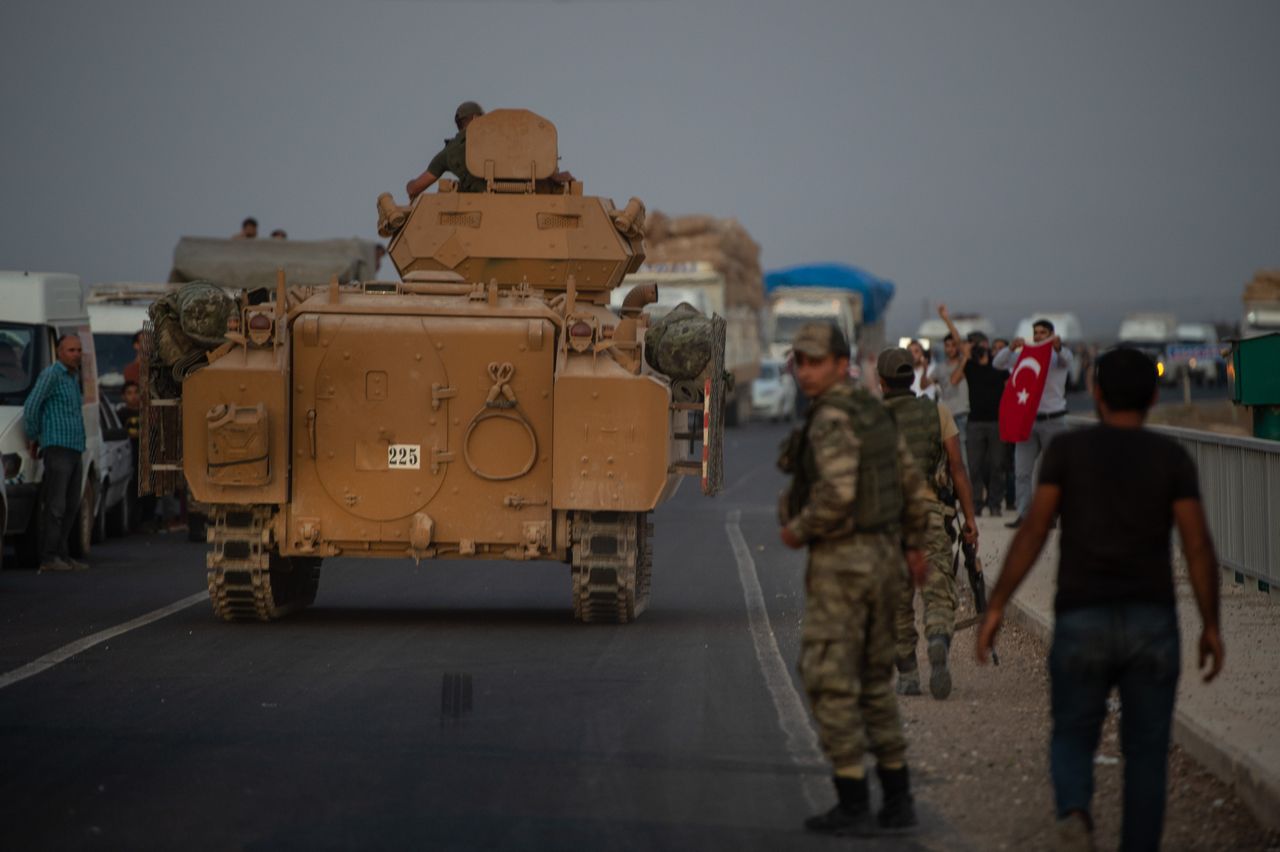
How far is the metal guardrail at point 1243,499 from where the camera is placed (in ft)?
43.5

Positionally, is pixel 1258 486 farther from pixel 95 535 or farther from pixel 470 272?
pixel 95 535

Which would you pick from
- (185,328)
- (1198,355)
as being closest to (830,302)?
(1198,355)

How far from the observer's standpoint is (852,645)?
7.25 m

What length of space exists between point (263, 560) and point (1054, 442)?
776cm

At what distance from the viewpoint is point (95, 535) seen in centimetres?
2211

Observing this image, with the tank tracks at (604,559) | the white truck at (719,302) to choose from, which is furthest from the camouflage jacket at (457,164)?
the white truck at (719,302)

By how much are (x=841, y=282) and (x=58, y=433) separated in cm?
4788

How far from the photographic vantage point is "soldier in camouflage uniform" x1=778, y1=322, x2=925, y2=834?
283 inches

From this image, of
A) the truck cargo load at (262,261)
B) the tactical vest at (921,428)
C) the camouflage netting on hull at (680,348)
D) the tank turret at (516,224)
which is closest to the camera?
the tactical vest at (921,428)

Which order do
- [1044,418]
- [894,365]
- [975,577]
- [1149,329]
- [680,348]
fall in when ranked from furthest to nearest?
1. [1149,329]
2. [1044,418]
3. [680,348]
4. [975,577]
5. [894,365]

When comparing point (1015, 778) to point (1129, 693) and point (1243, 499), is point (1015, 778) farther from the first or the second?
point (1243, 499)

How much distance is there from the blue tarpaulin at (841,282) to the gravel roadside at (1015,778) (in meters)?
52.1

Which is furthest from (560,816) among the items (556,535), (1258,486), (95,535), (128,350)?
(128,350)

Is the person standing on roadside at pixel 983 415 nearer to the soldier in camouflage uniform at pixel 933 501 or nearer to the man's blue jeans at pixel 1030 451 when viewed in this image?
the man's blue jeans at pixel 1030 451
